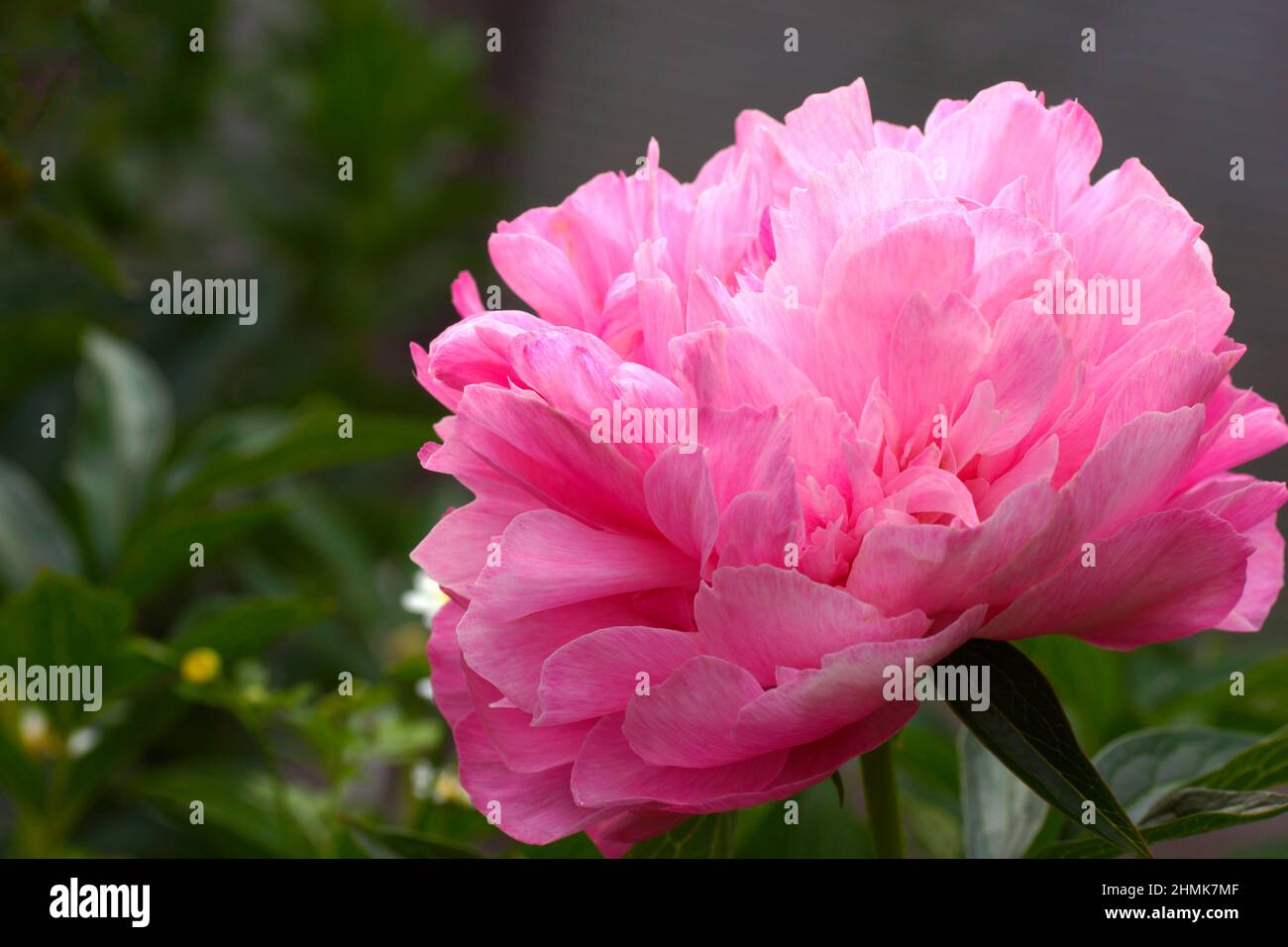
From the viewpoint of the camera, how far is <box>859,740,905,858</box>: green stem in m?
0.30

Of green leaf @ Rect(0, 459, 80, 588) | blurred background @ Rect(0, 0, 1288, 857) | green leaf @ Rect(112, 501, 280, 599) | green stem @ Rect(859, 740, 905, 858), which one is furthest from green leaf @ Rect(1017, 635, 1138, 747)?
green leaf @ Rect(0, 459, 80, 588)

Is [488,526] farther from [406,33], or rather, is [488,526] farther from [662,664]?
[406,33]

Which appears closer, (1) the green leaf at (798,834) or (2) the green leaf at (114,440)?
(1) the green leaf at (798,834)

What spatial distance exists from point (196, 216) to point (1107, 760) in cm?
150

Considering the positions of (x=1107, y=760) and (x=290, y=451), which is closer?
(x=1107, y=760)

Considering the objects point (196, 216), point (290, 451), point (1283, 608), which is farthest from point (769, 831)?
point (196, 216)

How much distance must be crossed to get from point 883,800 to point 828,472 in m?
0.09

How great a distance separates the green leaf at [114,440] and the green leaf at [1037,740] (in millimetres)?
484

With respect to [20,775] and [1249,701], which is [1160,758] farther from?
[20,775]

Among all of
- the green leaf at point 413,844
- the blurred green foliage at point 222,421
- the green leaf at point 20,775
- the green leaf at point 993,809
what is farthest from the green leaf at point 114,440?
the green leaf at point 993,809

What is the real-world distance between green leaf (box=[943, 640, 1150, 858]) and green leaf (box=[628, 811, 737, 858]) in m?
0.09

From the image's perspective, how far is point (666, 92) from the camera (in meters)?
1.95

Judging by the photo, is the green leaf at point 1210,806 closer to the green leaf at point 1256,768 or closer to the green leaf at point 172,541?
the green leaf at point 1256,768

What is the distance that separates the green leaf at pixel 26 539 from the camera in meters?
0.60
